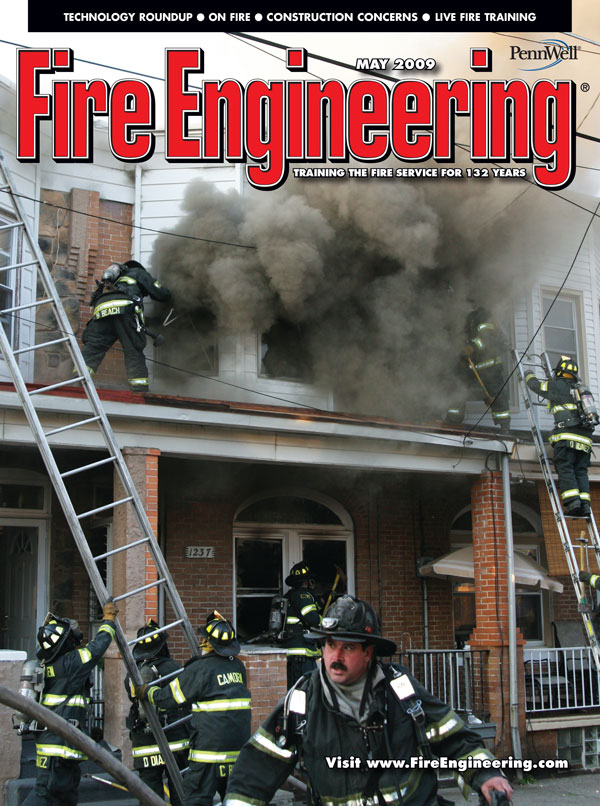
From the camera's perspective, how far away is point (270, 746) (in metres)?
3.10

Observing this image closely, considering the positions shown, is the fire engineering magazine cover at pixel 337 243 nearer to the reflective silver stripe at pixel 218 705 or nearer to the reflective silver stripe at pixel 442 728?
the reflective silver stripe at pixel 218 705

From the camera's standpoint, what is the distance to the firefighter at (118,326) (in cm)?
860

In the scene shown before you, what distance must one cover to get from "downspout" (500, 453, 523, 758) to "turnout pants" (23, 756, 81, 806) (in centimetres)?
462

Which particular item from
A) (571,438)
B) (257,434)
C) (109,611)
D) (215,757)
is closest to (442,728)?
(215,757)

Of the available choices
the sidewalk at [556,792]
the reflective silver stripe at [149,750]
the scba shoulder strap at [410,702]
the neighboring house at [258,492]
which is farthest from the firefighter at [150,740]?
the scba shoulder strap at [410,702]

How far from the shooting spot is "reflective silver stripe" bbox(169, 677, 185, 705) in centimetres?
555

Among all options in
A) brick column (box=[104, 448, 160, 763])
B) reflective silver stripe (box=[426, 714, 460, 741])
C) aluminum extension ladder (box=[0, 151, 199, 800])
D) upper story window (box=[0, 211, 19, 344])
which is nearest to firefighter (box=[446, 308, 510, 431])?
brick column (box=[104, 448, 160, 763])

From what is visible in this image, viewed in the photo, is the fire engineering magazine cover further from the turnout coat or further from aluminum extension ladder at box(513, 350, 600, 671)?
the turnout coat

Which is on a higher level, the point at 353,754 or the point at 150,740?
the point at 353,754

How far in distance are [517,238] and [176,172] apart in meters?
4.26

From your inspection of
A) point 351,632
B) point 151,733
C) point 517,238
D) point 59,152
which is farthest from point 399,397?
point 351,632

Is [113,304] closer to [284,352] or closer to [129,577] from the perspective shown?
[284,352]

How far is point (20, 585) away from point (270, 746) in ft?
21.7

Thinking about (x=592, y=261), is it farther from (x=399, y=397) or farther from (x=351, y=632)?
(x=351, y=632)
